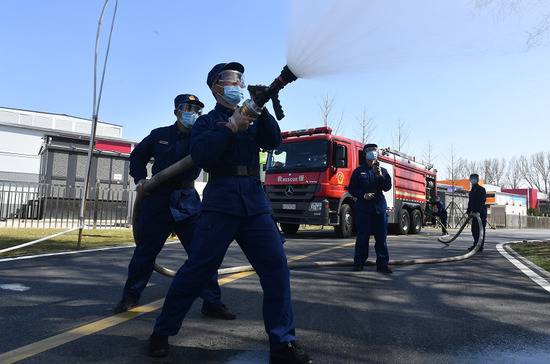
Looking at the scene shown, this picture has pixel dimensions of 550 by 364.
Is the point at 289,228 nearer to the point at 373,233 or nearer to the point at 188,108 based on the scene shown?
the point at 373,233

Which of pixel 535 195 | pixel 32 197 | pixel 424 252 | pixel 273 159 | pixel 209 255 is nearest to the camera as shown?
pixel 209 255

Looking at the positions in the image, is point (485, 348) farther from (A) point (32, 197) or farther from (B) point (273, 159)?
(A) point (32, 197)

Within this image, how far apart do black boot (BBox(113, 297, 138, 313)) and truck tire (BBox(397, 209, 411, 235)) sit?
14.4 metres

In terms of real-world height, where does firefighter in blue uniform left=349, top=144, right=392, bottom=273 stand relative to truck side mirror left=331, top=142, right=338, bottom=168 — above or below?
below

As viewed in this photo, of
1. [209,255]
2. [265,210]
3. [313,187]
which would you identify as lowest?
[209,255]

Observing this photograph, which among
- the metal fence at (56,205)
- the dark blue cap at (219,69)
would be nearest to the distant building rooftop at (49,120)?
the metal fence at (56,205)

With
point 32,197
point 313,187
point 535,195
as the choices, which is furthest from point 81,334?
point 535,195

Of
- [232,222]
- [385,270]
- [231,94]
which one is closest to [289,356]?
[232,222]

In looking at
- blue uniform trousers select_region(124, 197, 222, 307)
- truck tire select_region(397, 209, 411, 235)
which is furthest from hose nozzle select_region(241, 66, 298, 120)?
truck tire select_region(397, 209, 411, 235)

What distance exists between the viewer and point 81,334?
11.2 feet

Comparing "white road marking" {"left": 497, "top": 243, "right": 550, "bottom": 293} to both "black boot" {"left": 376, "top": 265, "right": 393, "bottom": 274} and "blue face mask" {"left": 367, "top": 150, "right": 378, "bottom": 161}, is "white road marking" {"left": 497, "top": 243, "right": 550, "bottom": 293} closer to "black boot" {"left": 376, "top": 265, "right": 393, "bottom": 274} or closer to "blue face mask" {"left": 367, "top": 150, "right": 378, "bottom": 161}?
"black boot" {"left": 376, "top": 265, "right": 393, "bottom": 274}

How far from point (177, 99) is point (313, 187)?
29.0 ft

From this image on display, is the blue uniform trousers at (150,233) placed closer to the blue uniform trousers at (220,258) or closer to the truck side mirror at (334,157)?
the blue uniform trousers at (220,258)

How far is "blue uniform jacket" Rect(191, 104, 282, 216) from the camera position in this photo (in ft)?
9.80
